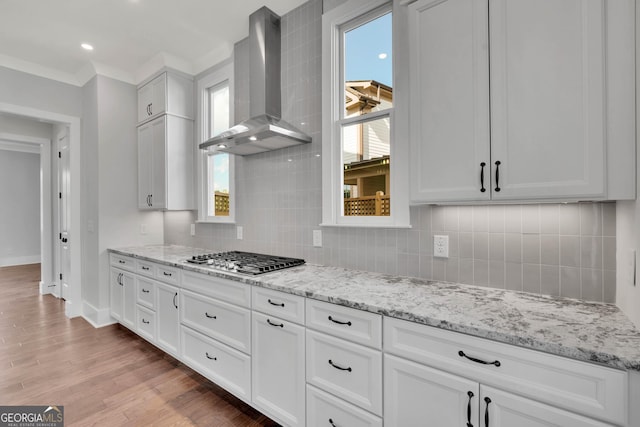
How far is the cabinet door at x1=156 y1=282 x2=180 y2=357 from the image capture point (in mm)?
2436

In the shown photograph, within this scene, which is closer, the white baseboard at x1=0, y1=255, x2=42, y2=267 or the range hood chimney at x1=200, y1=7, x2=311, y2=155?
the range hood chimney at x1=200, y1=7, x2=311, y2=155

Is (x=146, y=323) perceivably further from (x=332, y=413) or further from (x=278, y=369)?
(x=332, y=413)

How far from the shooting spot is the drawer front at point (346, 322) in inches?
51.4

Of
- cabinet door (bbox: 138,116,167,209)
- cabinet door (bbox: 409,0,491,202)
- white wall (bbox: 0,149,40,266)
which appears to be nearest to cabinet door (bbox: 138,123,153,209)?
cabinet door (bbox: 138,116,167,209)

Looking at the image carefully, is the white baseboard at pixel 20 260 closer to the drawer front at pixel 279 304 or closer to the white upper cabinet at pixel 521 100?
the drawer front at pixel 279 304

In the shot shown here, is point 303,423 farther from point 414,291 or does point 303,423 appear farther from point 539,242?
point 539,242

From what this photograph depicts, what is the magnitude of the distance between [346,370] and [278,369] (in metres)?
0.49

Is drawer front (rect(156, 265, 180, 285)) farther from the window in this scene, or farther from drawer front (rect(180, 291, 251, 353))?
the window

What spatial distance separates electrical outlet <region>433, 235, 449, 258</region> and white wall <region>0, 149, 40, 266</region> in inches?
387

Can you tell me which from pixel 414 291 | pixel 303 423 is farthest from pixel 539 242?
pixel 303 423

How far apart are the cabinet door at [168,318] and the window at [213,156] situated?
93cm

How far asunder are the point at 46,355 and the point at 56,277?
2602 mm

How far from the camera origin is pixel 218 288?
2041mm

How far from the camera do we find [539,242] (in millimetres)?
1453
